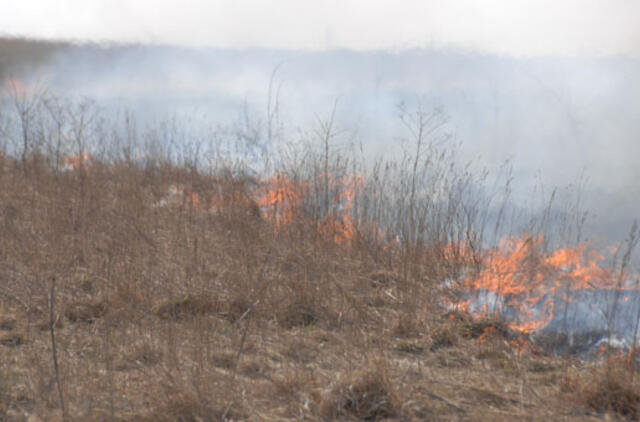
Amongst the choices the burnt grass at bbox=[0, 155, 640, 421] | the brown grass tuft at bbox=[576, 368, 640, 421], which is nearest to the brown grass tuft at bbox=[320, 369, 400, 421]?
the burnt grass at bbox=[0, 155, 640, 421]

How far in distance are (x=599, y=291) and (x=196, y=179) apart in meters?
5.16

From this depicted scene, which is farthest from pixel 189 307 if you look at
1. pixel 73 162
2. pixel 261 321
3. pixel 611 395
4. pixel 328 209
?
pixel 73 162

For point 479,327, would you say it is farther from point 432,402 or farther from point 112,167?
point 112,167

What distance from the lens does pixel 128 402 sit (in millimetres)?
3201

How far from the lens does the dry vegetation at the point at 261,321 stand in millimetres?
3203

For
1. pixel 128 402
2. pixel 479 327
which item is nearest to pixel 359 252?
pixel 479 327

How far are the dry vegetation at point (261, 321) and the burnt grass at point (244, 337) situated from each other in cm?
1

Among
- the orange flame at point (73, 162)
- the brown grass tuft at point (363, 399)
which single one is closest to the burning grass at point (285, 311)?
the brown grass tuft at point (363, 399)

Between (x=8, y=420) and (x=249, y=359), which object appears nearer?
(x=8, y=420)

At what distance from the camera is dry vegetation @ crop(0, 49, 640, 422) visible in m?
3.20

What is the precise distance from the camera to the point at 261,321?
15.0 ft

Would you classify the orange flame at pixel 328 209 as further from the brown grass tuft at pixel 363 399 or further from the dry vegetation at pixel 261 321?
the brown grass tuft at pixel 363 399

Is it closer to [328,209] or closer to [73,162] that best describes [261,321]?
[328,209]

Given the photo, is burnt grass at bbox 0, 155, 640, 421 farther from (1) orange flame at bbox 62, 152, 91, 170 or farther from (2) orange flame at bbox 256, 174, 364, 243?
(1) orange flame at bbox 62, 152, 91, 170
